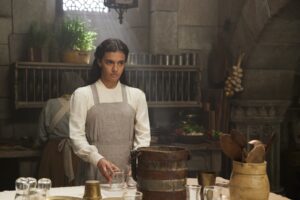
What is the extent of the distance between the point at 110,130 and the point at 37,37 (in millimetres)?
3050

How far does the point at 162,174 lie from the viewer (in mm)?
2264

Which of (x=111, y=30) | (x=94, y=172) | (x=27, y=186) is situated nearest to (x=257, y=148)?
(x=27, y=186)

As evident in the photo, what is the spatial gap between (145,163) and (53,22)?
15.4 ft

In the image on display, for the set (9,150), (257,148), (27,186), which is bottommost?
(9,150)

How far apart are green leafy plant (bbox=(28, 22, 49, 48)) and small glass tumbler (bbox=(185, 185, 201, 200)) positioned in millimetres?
4196

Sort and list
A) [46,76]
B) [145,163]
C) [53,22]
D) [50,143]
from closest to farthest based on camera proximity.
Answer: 1. [145,163]
2. [50,143]
3. [46,76]
4. [53,22]

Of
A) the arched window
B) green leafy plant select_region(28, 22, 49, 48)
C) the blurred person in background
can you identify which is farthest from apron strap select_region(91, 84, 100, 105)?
the arched window

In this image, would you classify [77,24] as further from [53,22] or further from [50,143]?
[50,143]

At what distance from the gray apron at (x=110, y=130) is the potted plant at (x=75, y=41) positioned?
2719 millimetres

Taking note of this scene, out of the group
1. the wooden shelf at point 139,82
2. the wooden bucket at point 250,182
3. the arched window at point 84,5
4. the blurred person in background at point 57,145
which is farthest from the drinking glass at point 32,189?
the arched window at point 84,5

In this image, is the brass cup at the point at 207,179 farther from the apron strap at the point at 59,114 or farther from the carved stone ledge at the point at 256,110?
the carved stone ledge at the point at 256,110

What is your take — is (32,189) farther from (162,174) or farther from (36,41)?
(36,41)

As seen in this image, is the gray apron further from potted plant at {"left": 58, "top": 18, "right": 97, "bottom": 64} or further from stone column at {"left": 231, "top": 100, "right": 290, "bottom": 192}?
stone column at {"left": 231, "top": 100, "right": 290, "bottom": 192}

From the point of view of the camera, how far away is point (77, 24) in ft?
20.5
